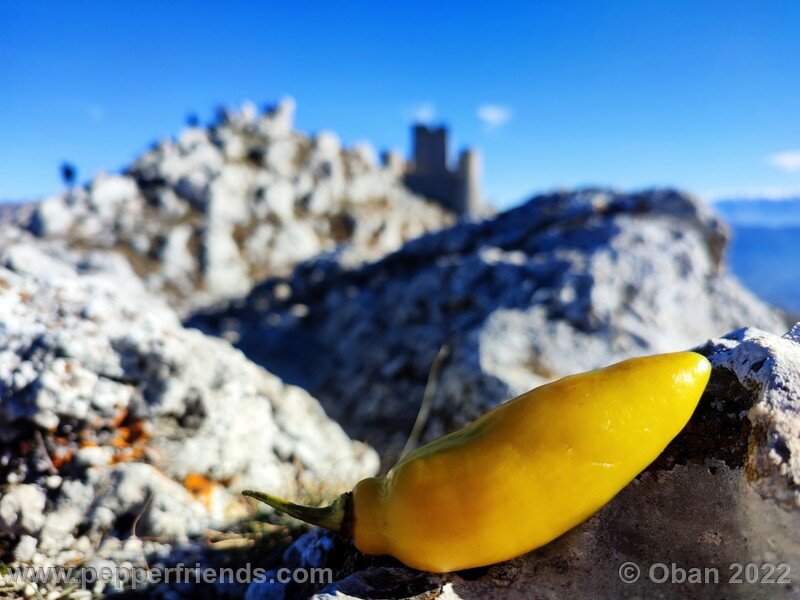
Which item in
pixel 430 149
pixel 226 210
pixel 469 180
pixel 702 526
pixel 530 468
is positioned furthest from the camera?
pixel 430 149

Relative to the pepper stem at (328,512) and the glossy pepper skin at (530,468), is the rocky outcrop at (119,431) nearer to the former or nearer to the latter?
the pepper stem at (328,512)

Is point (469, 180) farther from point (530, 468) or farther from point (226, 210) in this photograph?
point (530, 468)

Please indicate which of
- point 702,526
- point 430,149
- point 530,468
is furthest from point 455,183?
point 530,468

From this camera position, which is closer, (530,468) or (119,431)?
(530,468)

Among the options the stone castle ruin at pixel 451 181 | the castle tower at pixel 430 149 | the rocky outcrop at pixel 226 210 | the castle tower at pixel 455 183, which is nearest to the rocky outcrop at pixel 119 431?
the rocky outcrop at pixel 226 210

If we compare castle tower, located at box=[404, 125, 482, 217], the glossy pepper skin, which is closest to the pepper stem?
the glossy pepper skin

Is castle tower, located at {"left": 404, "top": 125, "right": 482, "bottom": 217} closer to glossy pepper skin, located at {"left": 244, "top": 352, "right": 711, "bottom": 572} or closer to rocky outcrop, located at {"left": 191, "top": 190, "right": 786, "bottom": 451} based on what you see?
rocky outcrop, located at {"left": 191, "top": 190, "right": 786, "bottom": 451}

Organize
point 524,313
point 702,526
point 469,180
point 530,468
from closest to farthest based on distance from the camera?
point 530,468 < point 702,526 < point 524,313 < point 469,180
